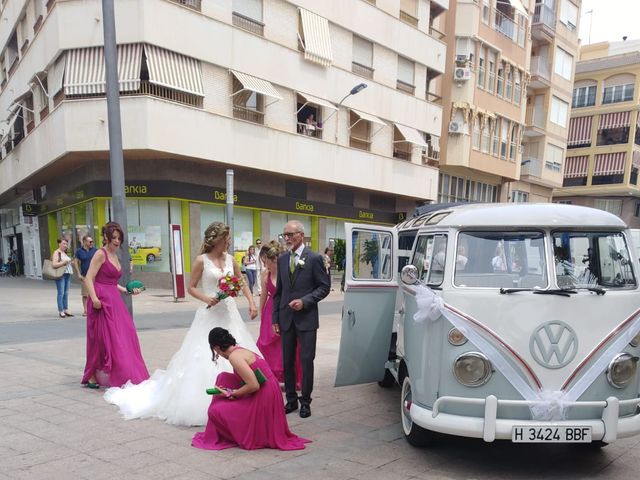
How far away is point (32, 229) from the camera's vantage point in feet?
85.2

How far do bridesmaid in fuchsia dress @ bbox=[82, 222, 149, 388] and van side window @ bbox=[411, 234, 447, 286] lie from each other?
143 inches

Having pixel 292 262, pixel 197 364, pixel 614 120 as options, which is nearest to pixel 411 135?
pixel 292 262

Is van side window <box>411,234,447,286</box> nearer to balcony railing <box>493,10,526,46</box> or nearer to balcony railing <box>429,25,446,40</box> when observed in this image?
balcony railing <box>429,25,446,40</box>

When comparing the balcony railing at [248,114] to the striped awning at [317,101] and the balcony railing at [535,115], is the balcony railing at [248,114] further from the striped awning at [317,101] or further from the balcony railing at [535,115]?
the balcony railing at [535,115]

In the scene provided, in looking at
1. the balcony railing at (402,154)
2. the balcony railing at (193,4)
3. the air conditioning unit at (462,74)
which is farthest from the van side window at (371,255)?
the air conditioning unit at (462,74)

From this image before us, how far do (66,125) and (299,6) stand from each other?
35.0 feet

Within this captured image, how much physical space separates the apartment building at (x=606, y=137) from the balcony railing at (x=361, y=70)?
30.2 m

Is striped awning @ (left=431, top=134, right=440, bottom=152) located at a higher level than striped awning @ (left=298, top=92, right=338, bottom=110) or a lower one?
lower

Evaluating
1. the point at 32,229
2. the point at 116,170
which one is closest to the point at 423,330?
the point at 116,170

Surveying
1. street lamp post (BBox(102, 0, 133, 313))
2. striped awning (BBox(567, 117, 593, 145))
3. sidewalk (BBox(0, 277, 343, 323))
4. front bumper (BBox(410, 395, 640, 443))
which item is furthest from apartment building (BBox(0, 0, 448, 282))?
striped awning (BBox(567, 117, 593, 145))

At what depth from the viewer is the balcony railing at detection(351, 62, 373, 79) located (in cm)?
2345

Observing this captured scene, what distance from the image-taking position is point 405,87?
26281 mm

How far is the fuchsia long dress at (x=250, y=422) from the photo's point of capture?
4.23 metres

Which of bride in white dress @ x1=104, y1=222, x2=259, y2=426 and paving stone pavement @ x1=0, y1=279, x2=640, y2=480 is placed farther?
bride in white dress @ x1=104, y1=222, x2=259, y2=426
